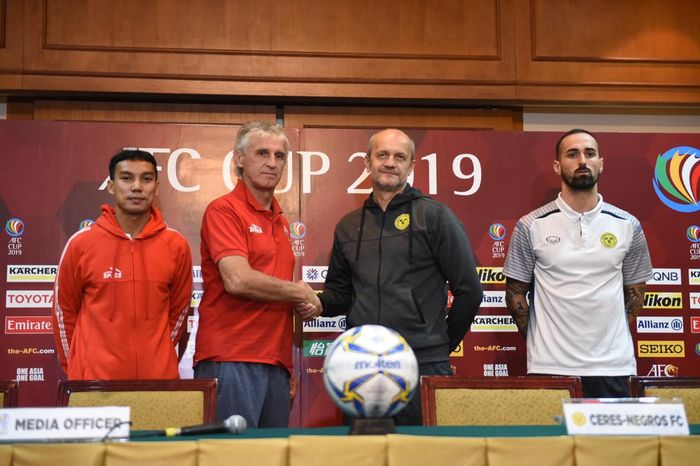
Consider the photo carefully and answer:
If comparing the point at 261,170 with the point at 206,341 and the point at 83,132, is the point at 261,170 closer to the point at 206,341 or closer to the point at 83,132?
the point at 206,341

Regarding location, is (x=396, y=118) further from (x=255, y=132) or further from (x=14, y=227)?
(x=14, y=227)

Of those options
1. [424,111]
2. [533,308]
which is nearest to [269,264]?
[533,308]

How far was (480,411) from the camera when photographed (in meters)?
2.51

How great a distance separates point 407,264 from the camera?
10.4 feet

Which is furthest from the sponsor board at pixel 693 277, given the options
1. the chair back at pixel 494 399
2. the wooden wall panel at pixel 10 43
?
the wooden wall panel at pixel 10 43

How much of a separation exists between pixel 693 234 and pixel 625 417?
9.58ft

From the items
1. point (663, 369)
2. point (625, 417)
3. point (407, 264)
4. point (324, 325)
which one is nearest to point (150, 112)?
point (324, 325)

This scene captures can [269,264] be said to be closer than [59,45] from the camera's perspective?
Yes

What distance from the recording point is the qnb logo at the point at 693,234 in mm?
4480

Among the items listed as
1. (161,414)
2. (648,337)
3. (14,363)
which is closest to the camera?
(161,414)

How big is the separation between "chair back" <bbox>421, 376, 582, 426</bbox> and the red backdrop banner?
177cm

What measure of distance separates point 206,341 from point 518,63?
2.65m

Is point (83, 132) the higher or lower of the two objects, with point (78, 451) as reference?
higher

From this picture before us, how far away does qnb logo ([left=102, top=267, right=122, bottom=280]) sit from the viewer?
10.5ft
